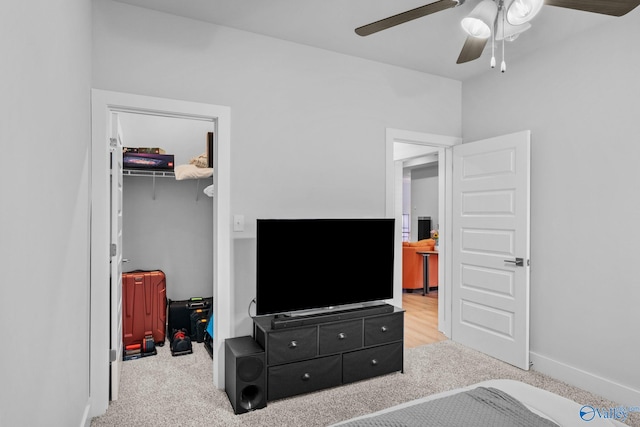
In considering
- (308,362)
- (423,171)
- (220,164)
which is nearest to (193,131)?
(220,164)

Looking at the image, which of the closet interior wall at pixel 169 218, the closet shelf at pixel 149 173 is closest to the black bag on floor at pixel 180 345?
the closet interior wall at pixel 169 218

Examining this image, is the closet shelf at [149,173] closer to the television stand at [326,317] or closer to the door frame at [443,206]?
the television stand at [326,317]

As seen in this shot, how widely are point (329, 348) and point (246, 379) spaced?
2.10 feet

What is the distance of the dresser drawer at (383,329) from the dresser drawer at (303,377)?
1.01 feet

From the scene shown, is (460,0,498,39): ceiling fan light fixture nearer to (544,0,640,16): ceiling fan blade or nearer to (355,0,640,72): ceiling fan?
(355,0,640,72): ceiling fan

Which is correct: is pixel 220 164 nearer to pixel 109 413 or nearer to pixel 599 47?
pixel 109 413

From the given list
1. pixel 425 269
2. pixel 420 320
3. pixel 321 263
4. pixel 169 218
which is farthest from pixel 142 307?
pixel 425 269

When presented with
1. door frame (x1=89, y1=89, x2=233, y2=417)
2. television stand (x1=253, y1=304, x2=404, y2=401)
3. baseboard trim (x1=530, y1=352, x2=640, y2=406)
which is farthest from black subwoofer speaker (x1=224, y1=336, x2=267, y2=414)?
baseboard trim (x1=530, y1=352, x2=640, y2=406)

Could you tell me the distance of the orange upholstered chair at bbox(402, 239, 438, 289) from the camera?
6.15m

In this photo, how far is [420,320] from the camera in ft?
15.1

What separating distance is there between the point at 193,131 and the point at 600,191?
4008 mm

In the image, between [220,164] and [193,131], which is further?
[193,131]

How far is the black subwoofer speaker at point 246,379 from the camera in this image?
2.47 metres

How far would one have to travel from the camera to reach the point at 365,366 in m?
2.94
